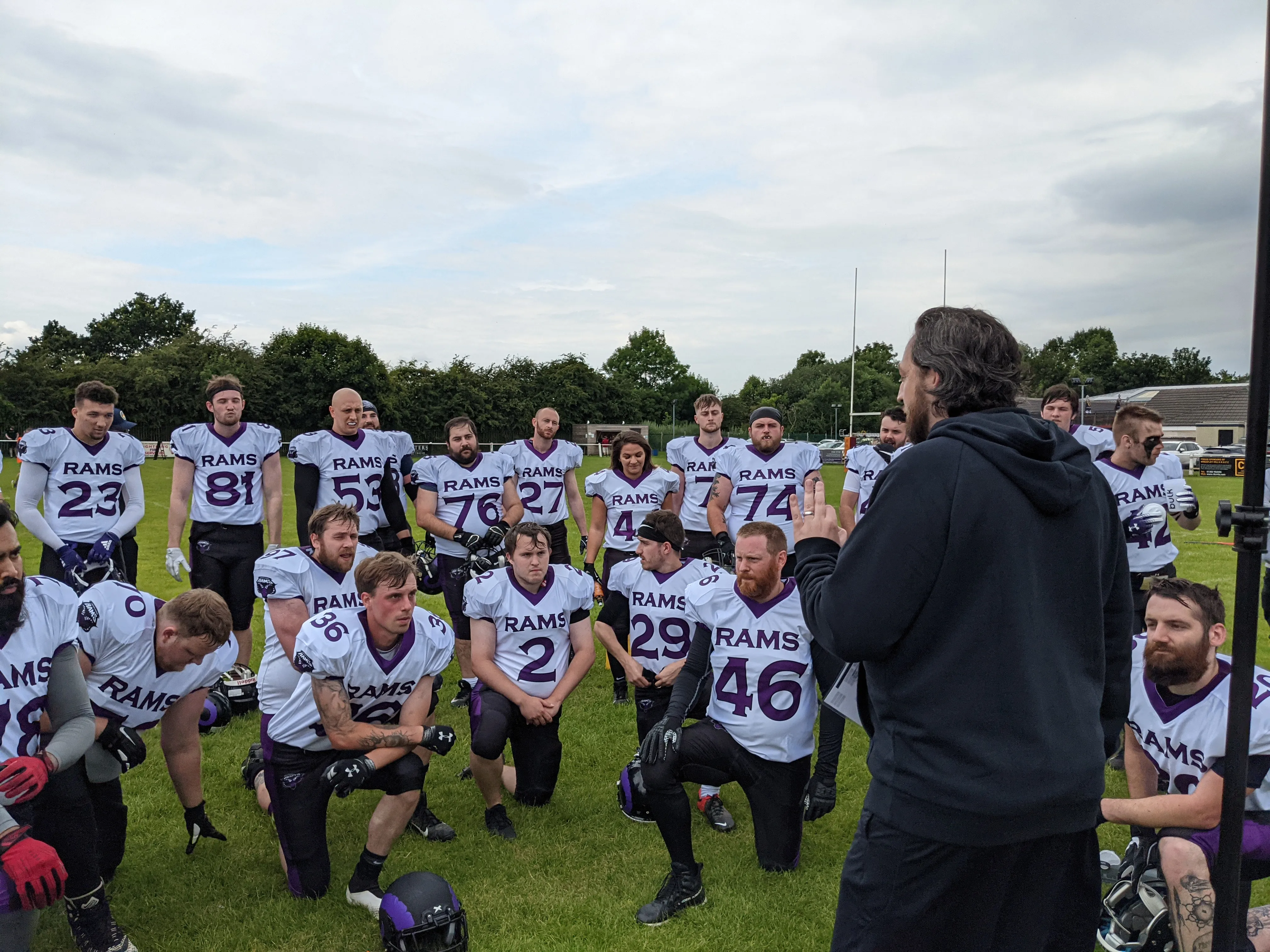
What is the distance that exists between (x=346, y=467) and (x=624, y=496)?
2.26m

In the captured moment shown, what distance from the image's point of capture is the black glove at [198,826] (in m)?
4.41

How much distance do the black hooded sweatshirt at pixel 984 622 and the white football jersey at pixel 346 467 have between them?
217 inches

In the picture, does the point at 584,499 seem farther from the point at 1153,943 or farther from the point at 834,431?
the point at 834,431

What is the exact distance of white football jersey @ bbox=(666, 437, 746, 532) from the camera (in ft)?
25.8

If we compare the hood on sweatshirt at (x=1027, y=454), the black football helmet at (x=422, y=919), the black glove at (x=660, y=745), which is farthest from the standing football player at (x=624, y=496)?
the hood on sweatshirt at (x=1027, y=454)

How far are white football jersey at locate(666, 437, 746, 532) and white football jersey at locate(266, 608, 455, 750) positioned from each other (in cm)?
383

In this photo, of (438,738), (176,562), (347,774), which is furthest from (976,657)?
(176,562)

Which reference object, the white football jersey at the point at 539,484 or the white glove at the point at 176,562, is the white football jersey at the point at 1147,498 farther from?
the white glove at the point at 176,562

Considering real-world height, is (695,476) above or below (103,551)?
above

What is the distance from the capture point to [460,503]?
7000 mm

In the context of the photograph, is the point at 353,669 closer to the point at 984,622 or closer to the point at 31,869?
the point at 31,869

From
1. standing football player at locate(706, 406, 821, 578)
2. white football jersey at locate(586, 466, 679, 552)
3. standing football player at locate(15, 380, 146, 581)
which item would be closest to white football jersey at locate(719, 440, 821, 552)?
standing football player at locate(706, 406, 821, 578)

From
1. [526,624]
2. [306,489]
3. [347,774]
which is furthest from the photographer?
[306,489]

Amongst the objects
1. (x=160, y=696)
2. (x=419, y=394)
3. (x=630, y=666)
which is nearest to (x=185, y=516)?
(x=160, y=696)
